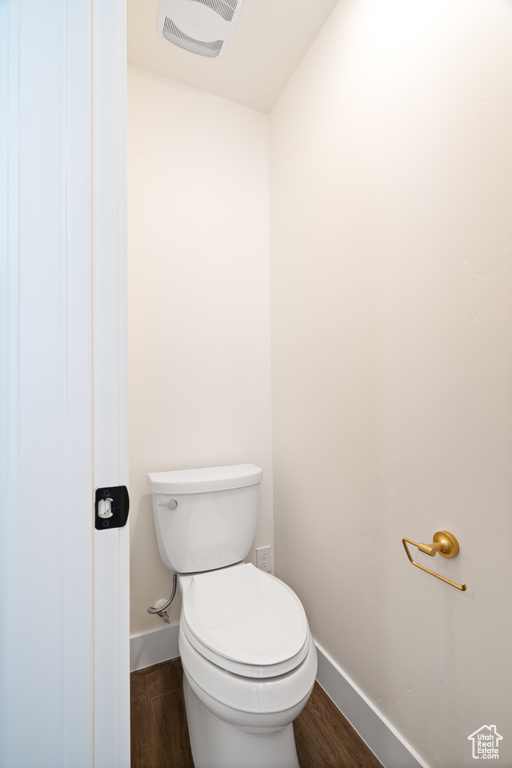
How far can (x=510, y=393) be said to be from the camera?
2.36 feet

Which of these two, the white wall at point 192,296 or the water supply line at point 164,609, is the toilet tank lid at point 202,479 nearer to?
the white wall at point 192,296

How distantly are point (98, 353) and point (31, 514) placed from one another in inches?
8.9

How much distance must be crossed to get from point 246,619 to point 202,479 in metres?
0.47

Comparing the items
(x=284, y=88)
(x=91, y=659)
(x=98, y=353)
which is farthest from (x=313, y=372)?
(x=284, y=88)

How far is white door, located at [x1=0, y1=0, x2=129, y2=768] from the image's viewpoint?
46 cm

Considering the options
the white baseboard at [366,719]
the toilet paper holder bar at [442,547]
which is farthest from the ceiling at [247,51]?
the white baseboard at [366,719]

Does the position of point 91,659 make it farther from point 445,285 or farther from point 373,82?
point 373,82

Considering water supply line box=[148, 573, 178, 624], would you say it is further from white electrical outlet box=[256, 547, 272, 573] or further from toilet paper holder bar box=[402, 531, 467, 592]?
toilet paper holder bar box=[402, 531, 467, 592]

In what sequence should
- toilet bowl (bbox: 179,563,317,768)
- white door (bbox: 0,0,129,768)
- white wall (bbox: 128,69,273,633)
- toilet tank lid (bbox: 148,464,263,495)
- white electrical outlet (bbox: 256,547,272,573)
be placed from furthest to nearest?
1. white electrical outlet (bbox: 256,547,272,573)
2. white wall (bbox: 128,69,273,633)
3. toilet tank lid (bbox: 148,464,263,495)
4. toilet bowl (bbox: 179,563,317,768)
5. white door (bbox: 0,0,129,768)

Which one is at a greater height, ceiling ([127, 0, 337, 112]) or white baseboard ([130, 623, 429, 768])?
ceiling ([127, 0, 337, 112])
